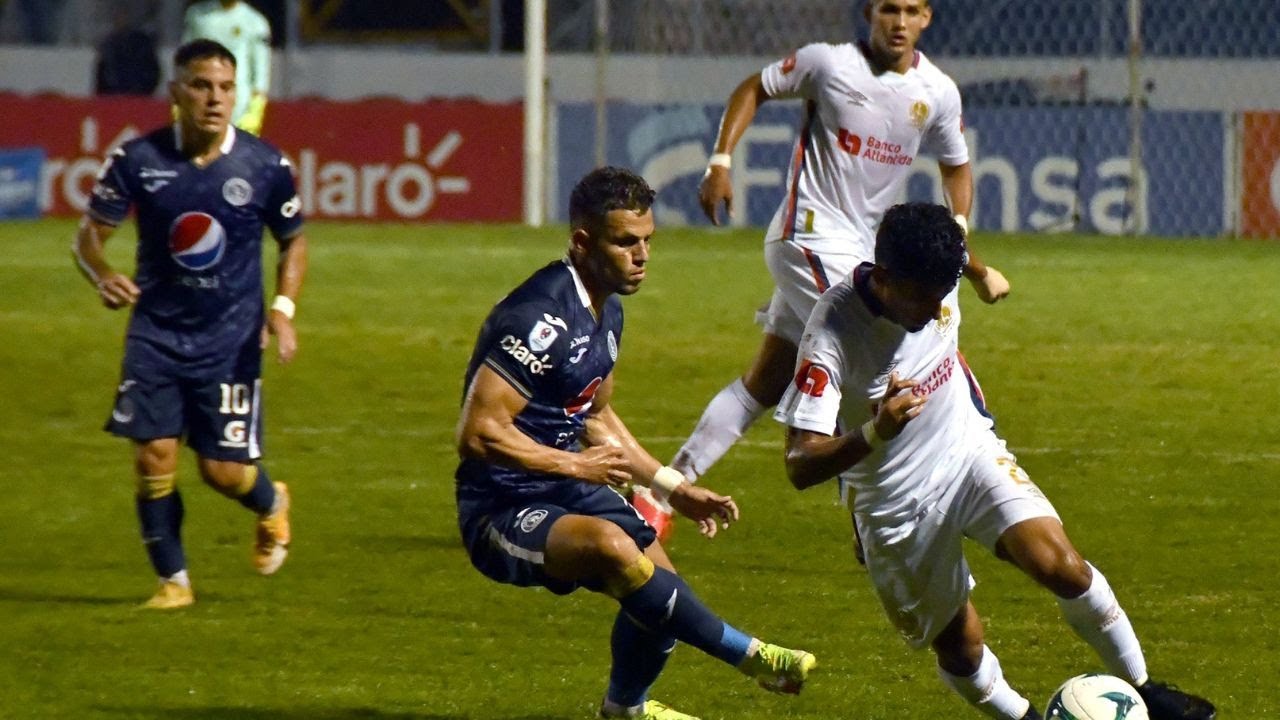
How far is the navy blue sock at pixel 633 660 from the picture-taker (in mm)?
5777

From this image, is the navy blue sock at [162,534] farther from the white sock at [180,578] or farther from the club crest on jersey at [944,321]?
the club crest on jersey at [944,321]

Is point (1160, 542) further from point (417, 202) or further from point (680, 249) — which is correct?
point (417, 202)

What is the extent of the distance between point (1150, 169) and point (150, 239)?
12.4 m

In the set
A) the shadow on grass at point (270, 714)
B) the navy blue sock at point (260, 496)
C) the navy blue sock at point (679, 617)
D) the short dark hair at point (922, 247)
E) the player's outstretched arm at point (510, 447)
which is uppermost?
the short dark hair at point (922, 247)

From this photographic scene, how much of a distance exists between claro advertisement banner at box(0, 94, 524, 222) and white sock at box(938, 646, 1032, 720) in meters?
14.3

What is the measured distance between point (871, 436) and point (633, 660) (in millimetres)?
1016

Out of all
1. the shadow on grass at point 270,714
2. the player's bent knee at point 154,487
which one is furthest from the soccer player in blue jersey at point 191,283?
the shadow on grass at point 270,714

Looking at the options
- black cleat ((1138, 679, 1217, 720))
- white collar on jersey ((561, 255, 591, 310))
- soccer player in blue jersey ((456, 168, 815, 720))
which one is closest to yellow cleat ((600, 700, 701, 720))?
soccer player in blue jersey ((456, 168, 815, 720))

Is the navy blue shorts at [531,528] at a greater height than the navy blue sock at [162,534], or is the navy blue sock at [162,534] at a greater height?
the navy blue shorts at [531,528]

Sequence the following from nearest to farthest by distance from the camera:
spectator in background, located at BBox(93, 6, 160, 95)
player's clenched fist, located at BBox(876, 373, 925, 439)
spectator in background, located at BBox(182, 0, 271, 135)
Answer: player's clenched fist, located at BBox(876, 373, 925, 439), spectator in background, located at BBox(182, 0, 271, 135), spectator in background, located at BBox(93, 6, 160, 95)

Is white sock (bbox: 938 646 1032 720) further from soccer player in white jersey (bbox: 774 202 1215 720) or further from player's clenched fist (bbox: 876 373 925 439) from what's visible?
player's clenched fist (bbox: 876 373 925 439)

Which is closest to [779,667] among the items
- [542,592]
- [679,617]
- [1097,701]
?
[679,617]

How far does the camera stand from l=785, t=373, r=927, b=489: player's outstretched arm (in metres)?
5.09

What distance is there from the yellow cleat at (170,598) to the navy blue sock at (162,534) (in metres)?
0.04
